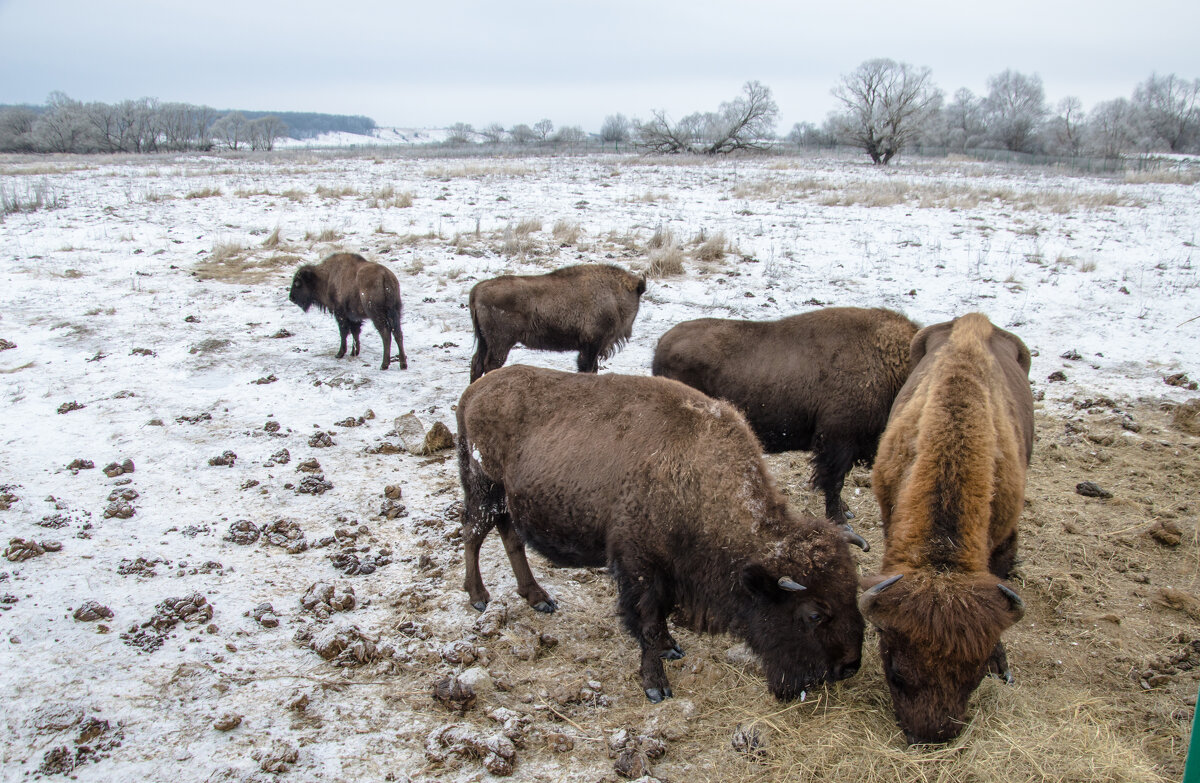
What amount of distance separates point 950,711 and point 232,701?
3195mm

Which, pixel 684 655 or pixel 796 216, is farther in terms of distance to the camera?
pixel 796 216

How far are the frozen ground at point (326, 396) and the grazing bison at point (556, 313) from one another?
652 mm

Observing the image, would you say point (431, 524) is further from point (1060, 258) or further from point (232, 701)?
point (1060, 258)

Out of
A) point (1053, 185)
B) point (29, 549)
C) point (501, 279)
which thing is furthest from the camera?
point (1053, 185)

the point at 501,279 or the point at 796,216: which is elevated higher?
the point at 796,216

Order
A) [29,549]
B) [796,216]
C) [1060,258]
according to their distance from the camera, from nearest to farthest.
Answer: [29,549], [1060,258], [796,216]

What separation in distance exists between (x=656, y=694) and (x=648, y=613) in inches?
16.6

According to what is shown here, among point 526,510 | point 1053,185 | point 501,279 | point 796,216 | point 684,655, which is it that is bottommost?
point 684,655

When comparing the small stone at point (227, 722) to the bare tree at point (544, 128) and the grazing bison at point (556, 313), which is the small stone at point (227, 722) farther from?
the bare tree at point (544, 128)

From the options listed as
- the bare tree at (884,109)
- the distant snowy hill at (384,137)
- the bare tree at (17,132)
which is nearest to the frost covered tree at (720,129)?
the bare tree at (884,109)

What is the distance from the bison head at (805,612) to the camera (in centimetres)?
297

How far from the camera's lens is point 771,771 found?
290 cm

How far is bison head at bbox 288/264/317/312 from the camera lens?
30.9 feet

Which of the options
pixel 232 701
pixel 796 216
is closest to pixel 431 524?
pixel 232 701
